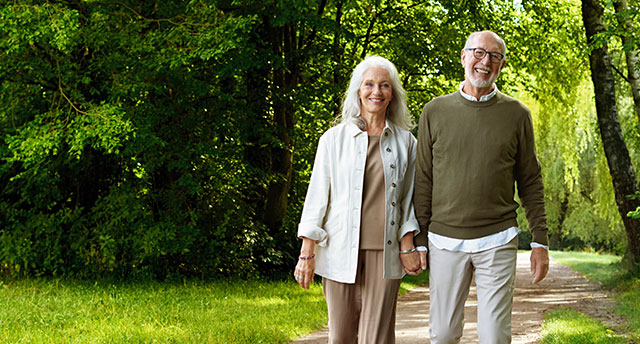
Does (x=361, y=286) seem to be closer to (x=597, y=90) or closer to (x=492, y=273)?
(x=492, y=273)

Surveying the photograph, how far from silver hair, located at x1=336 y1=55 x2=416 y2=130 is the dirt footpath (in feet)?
13.6

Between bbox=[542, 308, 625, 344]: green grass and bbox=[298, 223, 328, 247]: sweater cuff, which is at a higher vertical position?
bbox=[298, 223, 328, 247]: sweater cuff

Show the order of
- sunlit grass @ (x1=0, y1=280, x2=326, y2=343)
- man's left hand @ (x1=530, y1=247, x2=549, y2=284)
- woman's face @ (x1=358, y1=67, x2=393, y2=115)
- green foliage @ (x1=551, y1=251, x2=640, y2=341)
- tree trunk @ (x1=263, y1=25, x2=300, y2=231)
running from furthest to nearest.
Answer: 1. tree trunk @ (x1=263, y1=25, x2=300, y2=231)
2. green foliage @ (x1=551, y1=251, x2=640, y2=341)
3. sunlit grass @ (x1=0, y1=280, x2=326, y2=343)
4. man's left hand @ (x1=530, y1=247, x2=549, y2=284)
5. woman's face @ (x1=358, y1=67, x2=393, y2=115)

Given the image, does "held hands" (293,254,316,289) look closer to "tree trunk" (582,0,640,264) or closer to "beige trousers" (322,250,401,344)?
"beige trousers" (322,250,401,344)

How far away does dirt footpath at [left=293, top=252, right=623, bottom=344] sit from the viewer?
8.38 meters

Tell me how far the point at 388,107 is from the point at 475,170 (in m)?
0.62

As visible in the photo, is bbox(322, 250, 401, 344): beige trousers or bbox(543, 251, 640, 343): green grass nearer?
bbox(322, 250, 401, 344): beige trousers

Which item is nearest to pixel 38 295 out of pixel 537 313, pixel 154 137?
pixel 154 137

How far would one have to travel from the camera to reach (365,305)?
4078 mm

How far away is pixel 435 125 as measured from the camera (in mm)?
4262

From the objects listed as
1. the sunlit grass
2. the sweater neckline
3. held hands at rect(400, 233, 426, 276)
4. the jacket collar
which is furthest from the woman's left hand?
the sunlit grass

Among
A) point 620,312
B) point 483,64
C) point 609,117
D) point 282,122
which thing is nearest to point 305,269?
point 483,64

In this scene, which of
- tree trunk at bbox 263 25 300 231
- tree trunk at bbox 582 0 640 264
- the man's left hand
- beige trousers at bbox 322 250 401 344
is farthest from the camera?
tree trunk at bbox 263 25 300 231

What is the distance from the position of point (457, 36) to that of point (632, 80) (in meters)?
4.06
